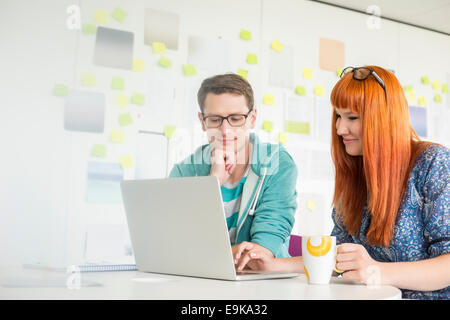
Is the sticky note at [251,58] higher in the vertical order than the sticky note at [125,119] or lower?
higher

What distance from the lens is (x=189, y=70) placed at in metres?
2.60

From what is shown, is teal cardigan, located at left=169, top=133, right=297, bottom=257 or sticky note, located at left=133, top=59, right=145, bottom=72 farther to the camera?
sticky note, located at left=133, top=59, right=145, bottom=72

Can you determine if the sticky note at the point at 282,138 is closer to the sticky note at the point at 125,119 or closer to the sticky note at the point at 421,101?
the sticky note at the point at 125,119

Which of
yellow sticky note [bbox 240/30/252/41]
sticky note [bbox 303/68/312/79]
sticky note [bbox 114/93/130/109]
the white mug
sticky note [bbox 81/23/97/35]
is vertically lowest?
the white mug

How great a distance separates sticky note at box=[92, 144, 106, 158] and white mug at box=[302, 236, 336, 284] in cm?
170

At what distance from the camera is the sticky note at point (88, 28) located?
2.39 meters

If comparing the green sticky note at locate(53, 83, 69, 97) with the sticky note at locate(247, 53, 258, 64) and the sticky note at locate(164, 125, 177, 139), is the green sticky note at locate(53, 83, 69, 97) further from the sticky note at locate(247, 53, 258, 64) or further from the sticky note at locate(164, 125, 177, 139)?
the sticky note at locate(247, 53, 258, 64)

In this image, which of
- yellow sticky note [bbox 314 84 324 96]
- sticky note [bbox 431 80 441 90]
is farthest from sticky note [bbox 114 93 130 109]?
sticky note [bbox 431 80 441 90]

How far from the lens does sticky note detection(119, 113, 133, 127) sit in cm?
243

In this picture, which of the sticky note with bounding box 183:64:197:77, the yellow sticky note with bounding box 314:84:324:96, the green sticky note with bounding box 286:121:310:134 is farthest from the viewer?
the yellow sticky note with bounding box 314:84:324:96

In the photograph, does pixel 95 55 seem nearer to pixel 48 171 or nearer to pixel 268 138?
pixel 48 171

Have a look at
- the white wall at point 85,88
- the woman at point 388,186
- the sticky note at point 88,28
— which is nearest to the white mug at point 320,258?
the woman at point 388,186

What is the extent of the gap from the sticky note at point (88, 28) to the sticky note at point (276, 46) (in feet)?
3.26

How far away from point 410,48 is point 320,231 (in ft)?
4.61
